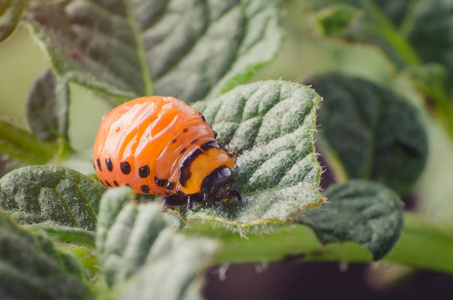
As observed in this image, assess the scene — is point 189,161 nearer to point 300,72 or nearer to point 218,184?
point 218,184

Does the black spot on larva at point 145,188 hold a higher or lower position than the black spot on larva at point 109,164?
lower

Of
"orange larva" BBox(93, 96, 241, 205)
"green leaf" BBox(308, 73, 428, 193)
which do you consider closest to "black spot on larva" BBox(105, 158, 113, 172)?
"orange larva" BBox(93, 96, 241, 205)

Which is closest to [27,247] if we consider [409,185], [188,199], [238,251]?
[188,199]

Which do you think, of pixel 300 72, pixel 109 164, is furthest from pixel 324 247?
pixel 300 72

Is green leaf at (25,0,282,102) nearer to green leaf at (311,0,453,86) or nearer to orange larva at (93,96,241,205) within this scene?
orange larva at (93,96,241,205)

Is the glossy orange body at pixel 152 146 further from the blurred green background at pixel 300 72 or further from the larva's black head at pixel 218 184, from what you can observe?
the blurred green background at pixel 300 72

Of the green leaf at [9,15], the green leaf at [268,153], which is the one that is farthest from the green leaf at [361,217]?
the green leaf at [9,15]
